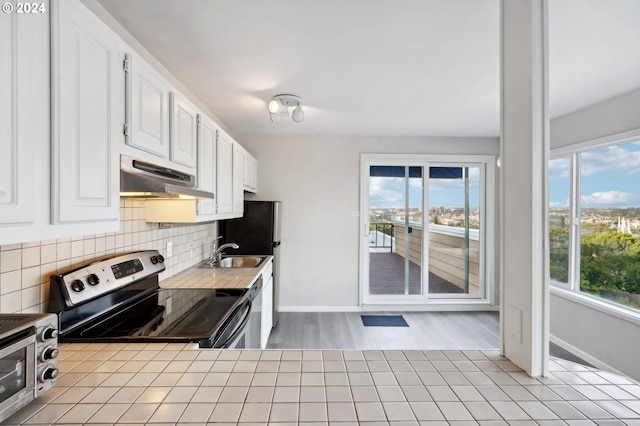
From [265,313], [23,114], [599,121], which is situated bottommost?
[265,313]

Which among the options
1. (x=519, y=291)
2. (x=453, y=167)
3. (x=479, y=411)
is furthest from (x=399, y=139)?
(x=479, y=411)

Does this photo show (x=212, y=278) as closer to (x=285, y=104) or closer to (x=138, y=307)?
(x=138, y=307)

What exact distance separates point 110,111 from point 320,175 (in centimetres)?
322

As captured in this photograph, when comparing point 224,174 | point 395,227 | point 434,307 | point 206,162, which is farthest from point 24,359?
point 434,307

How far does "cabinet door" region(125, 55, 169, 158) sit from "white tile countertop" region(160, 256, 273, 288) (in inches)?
41.6

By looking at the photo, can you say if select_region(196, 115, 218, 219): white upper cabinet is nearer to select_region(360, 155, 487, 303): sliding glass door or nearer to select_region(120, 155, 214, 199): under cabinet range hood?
select_region(120, 155, 214, 199): under cabinet range hood

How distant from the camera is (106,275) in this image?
1.58m

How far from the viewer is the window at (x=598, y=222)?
272cm

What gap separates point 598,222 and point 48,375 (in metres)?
4.12

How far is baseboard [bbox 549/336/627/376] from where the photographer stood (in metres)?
2.73

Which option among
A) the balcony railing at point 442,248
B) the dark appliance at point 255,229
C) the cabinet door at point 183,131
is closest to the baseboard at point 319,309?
the dark appliance at point 255,229

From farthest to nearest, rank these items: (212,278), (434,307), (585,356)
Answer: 1. (434,307)
2. (585,356)
3. (212,278)

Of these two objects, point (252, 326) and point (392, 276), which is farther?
point (392, 276)

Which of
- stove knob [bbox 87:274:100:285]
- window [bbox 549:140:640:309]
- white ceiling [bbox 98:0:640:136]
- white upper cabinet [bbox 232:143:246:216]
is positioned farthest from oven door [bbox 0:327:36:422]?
window [bbox 549:140:640:309]
